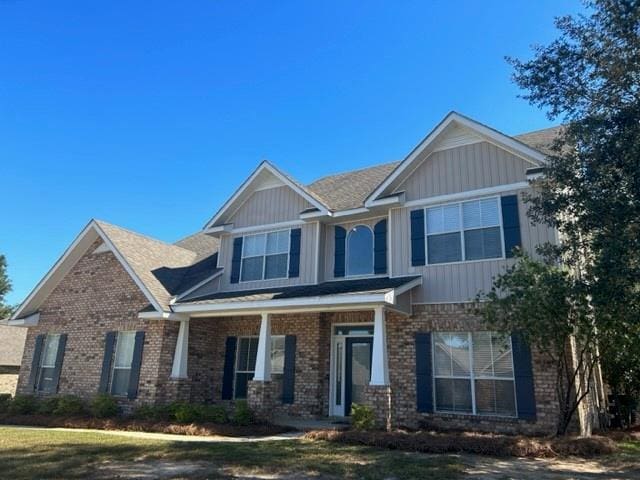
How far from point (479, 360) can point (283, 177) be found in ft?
28.2

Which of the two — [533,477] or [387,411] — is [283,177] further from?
[533,477]

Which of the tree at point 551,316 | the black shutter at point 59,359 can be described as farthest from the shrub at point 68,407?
the tree at point 551,316

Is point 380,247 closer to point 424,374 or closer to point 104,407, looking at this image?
point 424,374

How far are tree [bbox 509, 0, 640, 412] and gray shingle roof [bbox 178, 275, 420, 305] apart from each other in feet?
14.3

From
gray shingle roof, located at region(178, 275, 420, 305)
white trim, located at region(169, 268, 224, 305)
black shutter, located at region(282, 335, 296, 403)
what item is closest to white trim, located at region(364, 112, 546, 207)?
gray shingle roof, located at region(178, 275, 420, 305)

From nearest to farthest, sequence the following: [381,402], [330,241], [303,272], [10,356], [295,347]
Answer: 1. [381,402]
2. [295,347]
3. [303,272]
4. [330,241]
5. [10,356]

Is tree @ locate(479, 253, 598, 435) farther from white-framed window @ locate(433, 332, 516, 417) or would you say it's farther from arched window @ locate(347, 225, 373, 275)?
arched window @ locate(347, 225, 373, 275)

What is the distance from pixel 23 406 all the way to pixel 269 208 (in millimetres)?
10179

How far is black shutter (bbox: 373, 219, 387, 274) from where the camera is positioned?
13.8 metres

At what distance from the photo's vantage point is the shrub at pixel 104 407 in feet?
45.4

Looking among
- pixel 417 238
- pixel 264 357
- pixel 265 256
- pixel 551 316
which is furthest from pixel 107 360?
pixel 551 316

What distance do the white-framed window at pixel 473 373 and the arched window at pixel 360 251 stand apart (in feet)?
10.2

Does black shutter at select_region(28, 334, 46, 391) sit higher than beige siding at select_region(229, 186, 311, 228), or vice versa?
beige siding at select_region(229, 186, 311, 228)

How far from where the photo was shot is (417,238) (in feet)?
43.2
